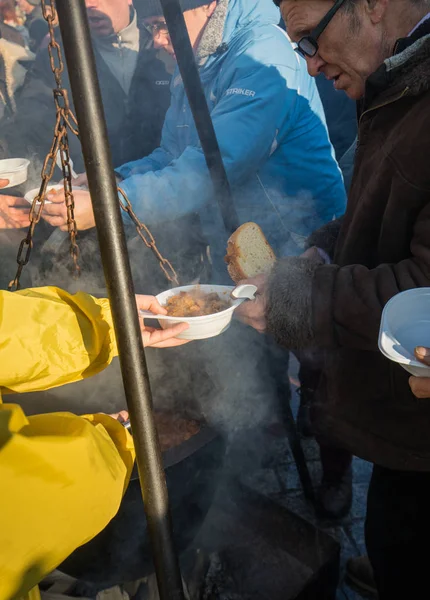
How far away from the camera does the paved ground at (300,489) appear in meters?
2.88

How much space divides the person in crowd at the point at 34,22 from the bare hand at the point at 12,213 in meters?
2.58

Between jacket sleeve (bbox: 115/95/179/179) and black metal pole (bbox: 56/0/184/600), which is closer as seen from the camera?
black metal pole (bbox: 56/0/184/600)

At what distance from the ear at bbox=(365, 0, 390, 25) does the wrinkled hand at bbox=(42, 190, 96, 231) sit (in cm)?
172

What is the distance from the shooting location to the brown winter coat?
148 centimetres

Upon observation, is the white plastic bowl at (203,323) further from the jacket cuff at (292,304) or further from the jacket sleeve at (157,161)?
the jacket sleeve at (157,161)

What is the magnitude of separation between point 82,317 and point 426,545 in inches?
64.2

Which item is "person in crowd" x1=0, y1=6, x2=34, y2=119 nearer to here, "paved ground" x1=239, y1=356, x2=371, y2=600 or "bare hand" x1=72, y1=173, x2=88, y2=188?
"bare hand" x1=72, y1=173, x2=88, y2=188

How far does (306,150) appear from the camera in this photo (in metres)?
2.97

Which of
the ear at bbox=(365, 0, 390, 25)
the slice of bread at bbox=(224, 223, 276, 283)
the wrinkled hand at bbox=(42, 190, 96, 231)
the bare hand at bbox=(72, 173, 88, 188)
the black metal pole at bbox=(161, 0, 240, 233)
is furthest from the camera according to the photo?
the bare hand at bbox=(72, 173, 88, 188)

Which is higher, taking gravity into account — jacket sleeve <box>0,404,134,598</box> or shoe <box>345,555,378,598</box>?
jacket sleeve <box>0,404,134,598</box>

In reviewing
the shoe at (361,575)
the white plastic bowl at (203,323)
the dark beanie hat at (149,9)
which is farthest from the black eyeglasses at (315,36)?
the dark beanie hat at (149,9)

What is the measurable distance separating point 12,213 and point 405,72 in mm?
2678

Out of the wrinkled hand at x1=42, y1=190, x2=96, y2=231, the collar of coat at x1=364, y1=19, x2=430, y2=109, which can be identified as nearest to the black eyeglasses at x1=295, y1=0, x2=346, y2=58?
the collar of coat at x1=364, y1=19, x2=430, y2=109

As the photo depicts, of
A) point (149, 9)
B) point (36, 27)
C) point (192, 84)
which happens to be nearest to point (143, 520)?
point (192, 84)
